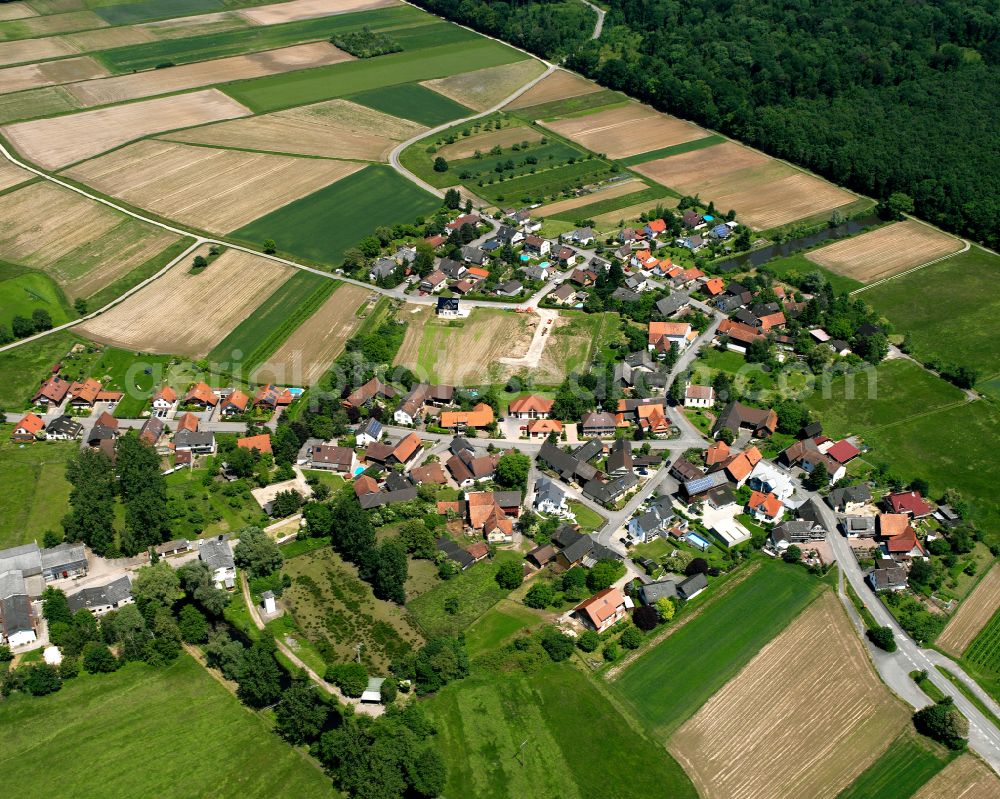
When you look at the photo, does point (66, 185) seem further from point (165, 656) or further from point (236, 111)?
point (165, 656)

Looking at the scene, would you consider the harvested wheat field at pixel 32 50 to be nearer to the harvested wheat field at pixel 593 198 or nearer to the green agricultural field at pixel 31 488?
the harvested wheat field at pixel 593 198

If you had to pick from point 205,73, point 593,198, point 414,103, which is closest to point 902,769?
point 593,198

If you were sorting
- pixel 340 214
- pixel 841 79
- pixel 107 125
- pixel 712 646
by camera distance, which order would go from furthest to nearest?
pixel 841 79
pixel 107 125
pixel 340 214
pixel 712 646

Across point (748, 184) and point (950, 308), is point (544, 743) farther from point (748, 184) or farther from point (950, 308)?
point (748, 184)

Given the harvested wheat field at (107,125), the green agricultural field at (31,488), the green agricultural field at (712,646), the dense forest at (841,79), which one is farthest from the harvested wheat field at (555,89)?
the green agricultural field at (712,646)

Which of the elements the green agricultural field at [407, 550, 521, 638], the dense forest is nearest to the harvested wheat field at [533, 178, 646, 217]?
the dense forest

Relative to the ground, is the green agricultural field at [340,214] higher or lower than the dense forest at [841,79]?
lower
